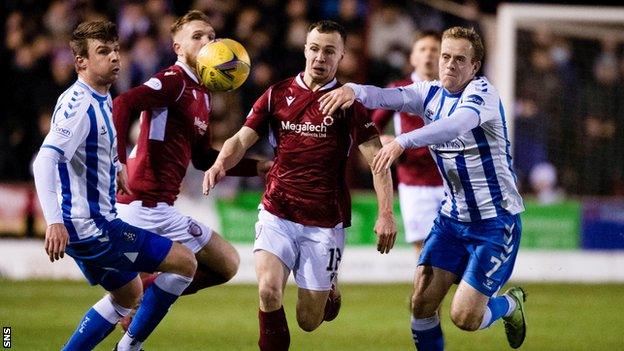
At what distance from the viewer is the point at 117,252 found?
7.13 m

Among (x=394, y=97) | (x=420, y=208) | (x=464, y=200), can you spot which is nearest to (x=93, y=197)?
(x=394, y=97)

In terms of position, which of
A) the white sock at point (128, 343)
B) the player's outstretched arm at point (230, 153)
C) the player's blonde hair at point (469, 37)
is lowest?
the white sock at point (128, 343)

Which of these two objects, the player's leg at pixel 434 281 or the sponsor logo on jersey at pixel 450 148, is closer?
the sponsor logo on jersey at pixel 450 148

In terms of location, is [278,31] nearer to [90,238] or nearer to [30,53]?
[30,53]

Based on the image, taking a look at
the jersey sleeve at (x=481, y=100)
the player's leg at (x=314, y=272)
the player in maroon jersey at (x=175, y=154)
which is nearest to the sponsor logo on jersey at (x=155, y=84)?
the player in maroon jersey at (x=175, y=154)

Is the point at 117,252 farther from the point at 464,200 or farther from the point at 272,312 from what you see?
the point at 464,200

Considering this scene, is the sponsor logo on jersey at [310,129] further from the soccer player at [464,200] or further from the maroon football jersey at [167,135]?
the maroon football jersey at [167,135]

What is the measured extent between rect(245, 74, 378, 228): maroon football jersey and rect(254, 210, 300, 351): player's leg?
0.32 ft

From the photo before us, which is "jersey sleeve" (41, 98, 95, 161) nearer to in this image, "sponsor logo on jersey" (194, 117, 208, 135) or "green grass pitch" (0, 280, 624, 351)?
"sponsor logo on jersey" (194, 117, 208, 135)

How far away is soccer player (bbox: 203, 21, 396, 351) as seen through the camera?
767cm

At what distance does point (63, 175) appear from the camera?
7.02m

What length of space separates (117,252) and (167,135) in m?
1.37

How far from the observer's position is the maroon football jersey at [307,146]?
7707mm

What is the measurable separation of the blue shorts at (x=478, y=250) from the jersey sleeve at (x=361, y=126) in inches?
31.1
